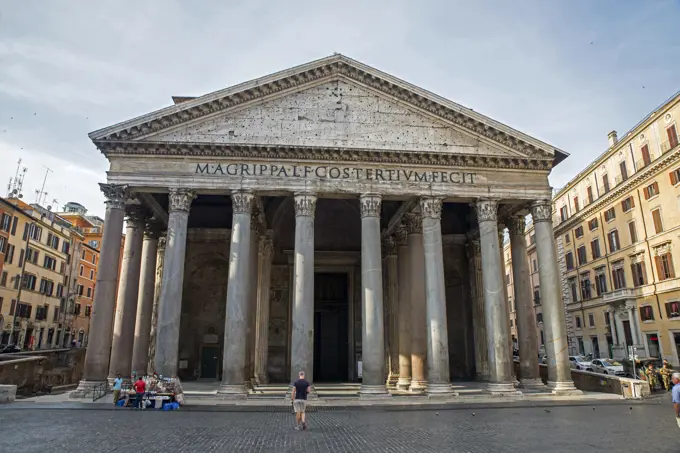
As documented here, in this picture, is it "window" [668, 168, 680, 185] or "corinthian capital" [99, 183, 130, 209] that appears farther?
"window" [668, 168, 680, 185]

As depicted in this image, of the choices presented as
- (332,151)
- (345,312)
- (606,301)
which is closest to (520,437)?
(332,151)

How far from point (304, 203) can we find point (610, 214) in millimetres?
26989

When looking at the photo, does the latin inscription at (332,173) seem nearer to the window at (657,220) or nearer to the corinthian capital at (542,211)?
the corinthian capital at (542,211)

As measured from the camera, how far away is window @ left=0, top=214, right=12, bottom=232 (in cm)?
3384

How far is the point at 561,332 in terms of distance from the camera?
17.2 metres

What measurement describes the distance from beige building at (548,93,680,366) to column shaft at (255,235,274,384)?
23397mm

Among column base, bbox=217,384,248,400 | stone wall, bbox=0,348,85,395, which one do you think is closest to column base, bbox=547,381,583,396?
column base, bbox=217,384,248,400

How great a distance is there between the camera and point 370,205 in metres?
17.5

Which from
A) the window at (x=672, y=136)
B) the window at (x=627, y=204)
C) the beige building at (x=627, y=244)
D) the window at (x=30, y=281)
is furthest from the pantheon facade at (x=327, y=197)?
the window at (x=30, y=281)

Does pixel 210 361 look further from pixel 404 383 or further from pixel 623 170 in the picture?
pixel 623 170

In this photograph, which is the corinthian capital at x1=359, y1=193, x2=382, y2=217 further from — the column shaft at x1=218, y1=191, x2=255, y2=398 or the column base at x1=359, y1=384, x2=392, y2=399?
the column base at x1=359, y1=384, x2=392, y2=399

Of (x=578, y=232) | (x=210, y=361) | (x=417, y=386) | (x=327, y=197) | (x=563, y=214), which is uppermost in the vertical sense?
(x=563, y=214)

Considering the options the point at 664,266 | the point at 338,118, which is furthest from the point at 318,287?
the point at 664,266

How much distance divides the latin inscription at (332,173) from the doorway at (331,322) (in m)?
8.79
